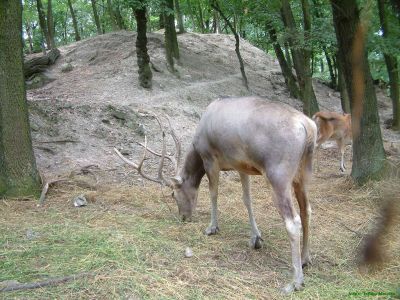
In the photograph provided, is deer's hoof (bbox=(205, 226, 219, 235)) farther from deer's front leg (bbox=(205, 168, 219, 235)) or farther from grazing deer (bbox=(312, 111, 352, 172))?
grazing deer (bbox=(312, 111, 352, 172))

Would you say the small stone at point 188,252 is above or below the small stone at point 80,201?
above

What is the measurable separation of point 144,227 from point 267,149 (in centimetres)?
227

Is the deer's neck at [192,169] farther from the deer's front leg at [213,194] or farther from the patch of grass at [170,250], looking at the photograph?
the patch of grass at [170,250]

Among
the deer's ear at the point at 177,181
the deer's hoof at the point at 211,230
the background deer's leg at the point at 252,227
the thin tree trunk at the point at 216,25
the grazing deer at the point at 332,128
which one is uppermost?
the thin tree trunk at the point at 216,25

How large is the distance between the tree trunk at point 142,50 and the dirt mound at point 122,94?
32cm

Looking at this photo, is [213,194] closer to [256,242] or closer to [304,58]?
[256,242]

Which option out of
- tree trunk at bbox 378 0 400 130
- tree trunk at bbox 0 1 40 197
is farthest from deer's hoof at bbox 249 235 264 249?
tree trunk at bbox 378 0 400 130

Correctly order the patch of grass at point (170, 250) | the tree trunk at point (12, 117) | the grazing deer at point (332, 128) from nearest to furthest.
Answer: the patch of grass at point (170, 250) < the tree trunk at point (12, 117) < the grazing deer at point (332, 128)

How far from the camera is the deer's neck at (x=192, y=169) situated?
7.12 metres

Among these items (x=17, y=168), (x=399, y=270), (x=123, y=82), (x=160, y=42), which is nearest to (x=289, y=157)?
(x=399, y=270)

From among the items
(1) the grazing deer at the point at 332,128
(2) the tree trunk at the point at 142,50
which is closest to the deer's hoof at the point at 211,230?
(1) the grazing deer at the point at 332,128

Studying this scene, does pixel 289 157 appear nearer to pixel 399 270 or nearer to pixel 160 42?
pixel 399 270

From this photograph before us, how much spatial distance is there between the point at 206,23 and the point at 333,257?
99.6ft

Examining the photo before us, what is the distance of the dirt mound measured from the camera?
35.5ft
